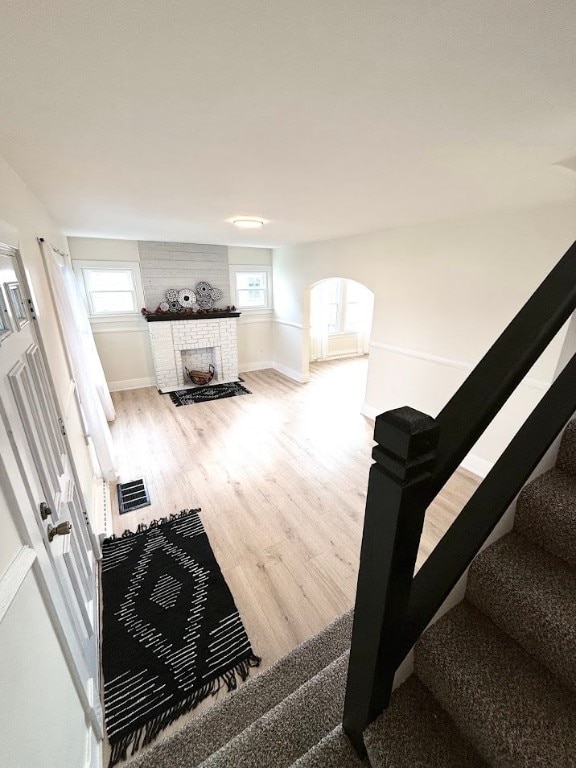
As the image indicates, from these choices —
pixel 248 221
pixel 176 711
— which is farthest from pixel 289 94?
pixel 176 711

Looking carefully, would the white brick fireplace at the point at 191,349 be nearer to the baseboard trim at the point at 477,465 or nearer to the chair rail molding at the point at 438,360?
the chair rail molding at the point at 438,360

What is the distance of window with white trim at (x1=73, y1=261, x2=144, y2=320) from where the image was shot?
4.61m

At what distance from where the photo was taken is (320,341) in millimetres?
6859

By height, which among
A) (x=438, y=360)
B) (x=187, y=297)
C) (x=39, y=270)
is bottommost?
(x=438, y=360)

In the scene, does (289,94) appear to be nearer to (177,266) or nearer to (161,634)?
(161,634)

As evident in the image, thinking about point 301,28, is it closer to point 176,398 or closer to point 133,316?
point 176,398

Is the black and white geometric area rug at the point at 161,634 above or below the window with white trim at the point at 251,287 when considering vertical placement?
below

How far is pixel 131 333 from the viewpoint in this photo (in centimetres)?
507

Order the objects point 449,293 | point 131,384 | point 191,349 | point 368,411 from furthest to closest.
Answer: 1. point 191,349
2. point 131,384
3. point 368,411
4. point 449,293

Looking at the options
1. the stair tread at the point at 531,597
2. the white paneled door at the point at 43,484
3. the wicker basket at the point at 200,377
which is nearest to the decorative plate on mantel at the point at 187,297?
the wicker basket at the point at 200,377

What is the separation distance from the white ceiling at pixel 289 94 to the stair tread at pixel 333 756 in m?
1.76

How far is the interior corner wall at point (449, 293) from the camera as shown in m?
2.40

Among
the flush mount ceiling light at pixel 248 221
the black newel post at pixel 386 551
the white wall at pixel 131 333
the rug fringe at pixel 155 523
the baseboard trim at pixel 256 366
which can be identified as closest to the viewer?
the black newel post at pixel 386 551

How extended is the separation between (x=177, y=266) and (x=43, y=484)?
4661 millimetres
